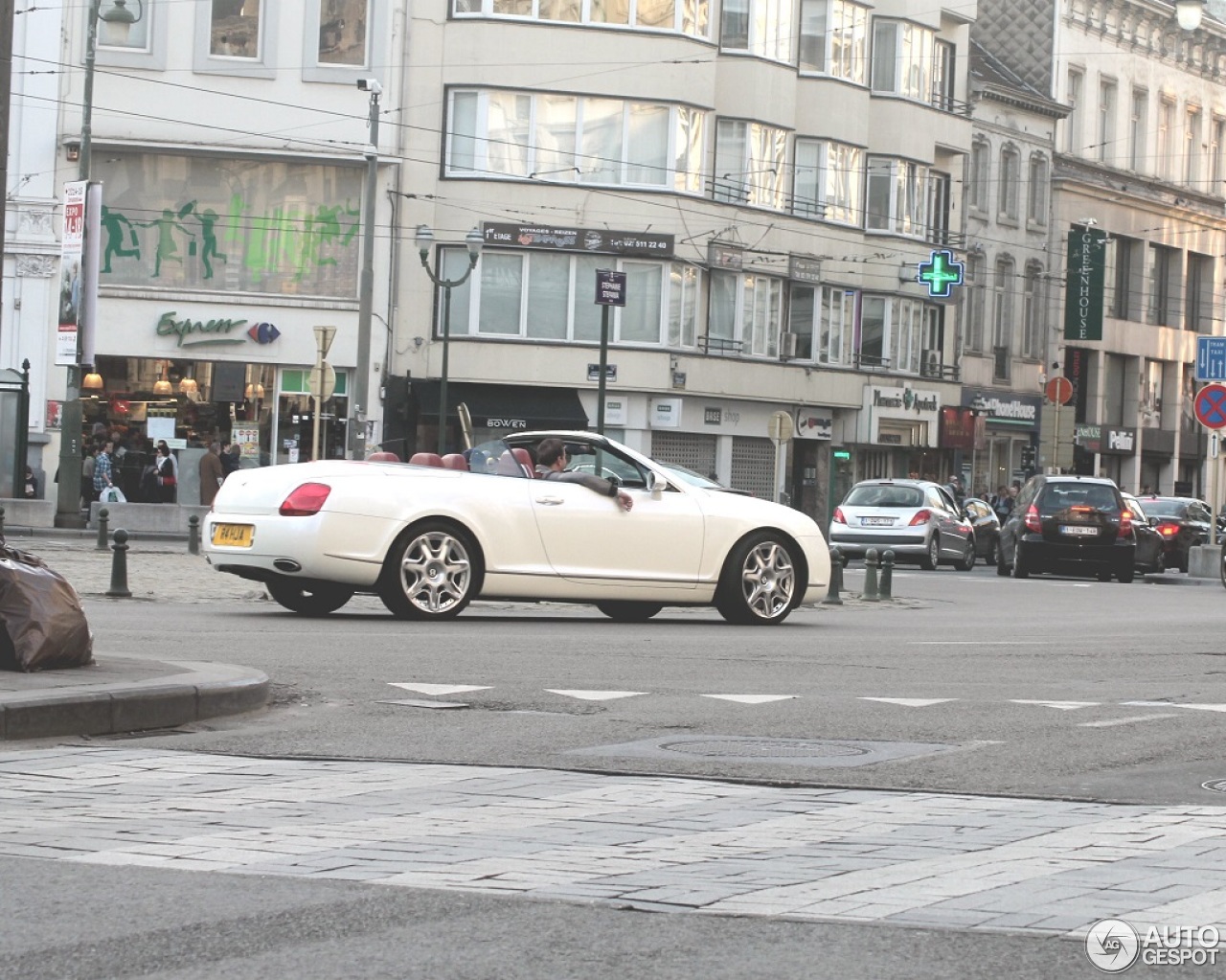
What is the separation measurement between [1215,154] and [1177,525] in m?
39.8

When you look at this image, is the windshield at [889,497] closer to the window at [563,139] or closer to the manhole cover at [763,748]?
the window at [563,139]

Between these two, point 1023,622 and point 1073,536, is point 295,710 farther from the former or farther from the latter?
point 1073,536

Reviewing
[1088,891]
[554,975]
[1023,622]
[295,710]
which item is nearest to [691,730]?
[295,710]

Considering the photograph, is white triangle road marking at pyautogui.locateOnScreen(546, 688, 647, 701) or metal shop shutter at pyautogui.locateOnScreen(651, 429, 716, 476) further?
metal shop shutter at pyautogui.locateOnScreen(651, 429, 716, 476)

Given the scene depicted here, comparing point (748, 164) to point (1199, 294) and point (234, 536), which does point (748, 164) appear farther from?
point (234, 536)

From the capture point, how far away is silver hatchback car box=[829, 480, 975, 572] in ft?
123

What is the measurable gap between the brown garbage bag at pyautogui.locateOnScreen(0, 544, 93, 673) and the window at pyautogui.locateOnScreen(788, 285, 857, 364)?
44423 mm

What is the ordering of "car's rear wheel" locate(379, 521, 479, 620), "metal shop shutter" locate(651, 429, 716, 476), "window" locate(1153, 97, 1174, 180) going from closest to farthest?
"car's rear wheel" locate(379, 521, 479, 620)
"metal shop shutter" locate(651, 429, 716, 476)
"window" locate(1153, 97, 1174, 180)

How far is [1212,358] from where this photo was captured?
39.6 meters

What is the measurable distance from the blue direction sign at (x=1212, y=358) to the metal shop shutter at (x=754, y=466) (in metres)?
15.0

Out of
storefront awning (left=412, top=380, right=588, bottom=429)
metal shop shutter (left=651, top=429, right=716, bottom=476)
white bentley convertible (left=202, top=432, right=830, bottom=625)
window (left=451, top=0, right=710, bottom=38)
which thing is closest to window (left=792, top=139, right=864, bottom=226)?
window (left=451, top=0, right=710, bottom=38)

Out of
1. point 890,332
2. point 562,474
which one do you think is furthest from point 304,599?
point 890,332

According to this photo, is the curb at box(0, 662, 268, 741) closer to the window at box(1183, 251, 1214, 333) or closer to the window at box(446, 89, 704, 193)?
the window at box(446, 89, 704, 193)

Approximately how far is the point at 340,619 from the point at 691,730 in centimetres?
741
